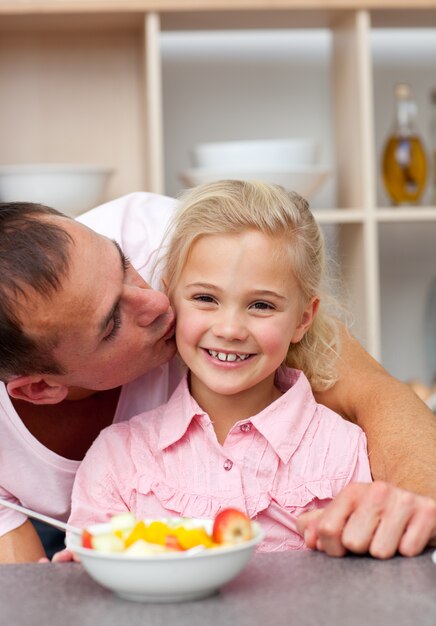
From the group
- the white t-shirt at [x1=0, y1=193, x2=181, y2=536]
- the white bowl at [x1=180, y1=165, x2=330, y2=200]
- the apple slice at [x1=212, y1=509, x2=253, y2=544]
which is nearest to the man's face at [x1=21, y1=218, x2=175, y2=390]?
the white t-shirt at [x1=0, y1=193, x2=181, y2=536]

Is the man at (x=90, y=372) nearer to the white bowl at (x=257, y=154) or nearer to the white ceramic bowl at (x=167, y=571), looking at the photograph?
the white ceramic bowl at (x=167, y=571)

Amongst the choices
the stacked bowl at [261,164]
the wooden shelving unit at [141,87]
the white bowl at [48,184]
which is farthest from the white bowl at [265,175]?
the white bowl at [48,184]

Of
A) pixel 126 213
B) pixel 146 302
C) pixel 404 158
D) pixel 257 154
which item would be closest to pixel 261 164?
pixel 257 154

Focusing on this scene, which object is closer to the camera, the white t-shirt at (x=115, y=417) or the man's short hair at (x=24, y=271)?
the man's short hair at (x=24, y=271)

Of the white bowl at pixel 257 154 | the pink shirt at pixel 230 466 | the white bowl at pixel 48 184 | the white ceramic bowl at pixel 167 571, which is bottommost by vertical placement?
the pink shirt at pixel 230 466

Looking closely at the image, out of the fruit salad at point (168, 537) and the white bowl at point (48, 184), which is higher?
the white bowl at point (48, 184)

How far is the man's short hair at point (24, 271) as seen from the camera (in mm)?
1275

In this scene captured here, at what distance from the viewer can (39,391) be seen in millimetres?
1473

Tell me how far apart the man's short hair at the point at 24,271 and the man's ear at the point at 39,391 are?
2.3 inches

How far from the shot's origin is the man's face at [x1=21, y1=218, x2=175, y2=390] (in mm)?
1319

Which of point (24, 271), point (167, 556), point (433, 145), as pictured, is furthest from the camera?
point (433, 145)

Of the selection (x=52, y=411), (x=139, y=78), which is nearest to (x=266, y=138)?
(x=139, y=78)

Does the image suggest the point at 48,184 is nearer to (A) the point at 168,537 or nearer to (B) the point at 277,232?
(B) the point at 277,232

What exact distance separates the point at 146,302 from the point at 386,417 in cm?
38
